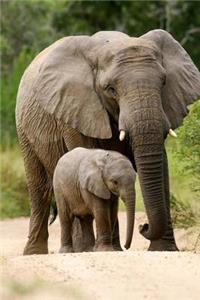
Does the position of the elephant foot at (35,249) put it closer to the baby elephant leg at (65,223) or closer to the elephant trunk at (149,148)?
the baby elephant leg at (65,223)

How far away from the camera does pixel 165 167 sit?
1162 cm

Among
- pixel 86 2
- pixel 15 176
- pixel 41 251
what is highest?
pixel 41 251

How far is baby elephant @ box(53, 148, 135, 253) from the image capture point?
10.6 m

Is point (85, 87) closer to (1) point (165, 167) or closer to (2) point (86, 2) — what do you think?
(1) point (165, 167)

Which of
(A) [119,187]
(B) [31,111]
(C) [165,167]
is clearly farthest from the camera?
(B) [31,111]

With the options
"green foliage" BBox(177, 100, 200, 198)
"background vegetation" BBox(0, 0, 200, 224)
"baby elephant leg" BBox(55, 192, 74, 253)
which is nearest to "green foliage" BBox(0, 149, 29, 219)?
"green foliage" BBox(177, 100, 200, 198)

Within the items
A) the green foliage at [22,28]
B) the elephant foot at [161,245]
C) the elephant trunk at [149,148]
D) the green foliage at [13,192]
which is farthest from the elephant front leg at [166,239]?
the green foliage at [22,28]

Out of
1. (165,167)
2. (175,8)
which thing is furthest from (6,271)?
(175,8)

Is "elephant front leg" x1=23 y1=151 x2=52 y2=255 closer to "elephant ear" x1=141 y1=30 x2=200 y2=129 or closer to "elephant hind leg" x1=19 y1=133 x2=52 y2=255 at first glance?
"elephant hind leg" x1=19 y1=133 x2=52 y2=255

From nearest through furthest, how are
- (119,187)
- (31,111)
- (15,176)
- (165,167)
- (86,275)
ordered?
(86,275), (119,187), (165,167), (31,111), (15,176)

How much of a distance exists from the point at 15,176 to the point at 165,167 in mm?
8923

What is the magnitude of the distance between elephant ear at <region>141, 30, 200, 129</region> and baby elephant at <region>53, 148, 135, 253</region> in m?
1.16

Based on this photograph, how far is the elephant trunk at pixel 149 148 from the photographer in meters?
11.0

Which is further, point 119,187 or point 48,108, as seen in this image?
point 48,108
